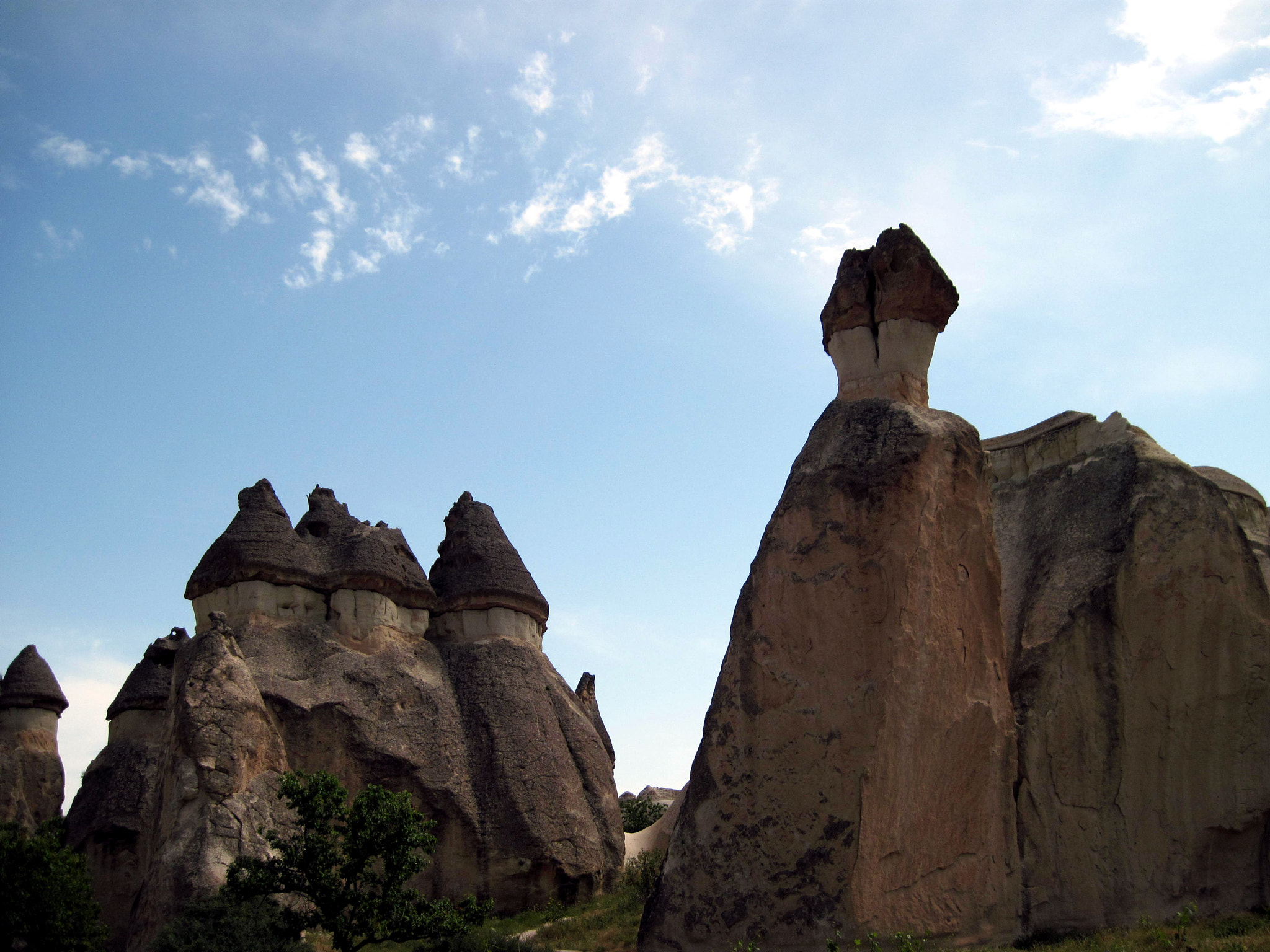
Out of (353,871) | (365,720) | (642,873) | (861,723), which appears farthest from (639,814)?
(861,723)

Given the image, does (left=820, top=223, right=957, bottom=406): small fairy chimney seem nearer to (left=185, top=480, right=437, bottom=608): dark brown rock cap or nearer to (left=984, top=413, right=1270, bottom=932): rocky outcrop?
(left=984, top=413, right=1270, bottom=932): rocky outcrop

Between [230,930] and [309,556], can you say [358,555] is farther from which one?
[230,930]

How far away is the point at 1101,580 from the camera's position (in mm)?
13016

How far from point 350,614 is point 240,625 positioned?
1747 mm

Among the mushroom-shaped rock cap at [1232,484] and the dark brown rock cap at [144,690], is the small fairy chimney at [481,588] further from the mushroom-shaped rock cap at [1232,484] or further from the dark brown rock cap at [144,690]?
the mushroom-shaped rock cap at [1232,484]

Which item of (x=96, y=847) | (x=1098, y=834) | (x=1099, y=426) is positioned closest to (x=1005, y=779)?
(x=1098, y=834)

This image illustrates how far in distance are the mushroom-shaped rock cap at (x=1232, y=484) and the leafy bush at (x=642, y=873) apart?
11.3 metres

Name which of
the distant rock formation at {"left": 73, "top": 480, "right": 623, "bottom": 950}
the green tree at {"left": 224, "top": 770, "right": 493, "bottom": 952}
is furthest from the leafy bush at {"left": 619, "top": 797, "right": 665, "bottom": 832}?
the green tree at {"left": 224, "top": 770, "right": 493, "bottom": 952}

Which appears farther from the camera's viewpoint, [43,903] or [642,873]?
[642,873]

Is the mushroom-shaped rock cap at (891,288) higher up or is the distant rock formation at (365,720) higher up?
the mushroom-shaped rock cap at (891,288)

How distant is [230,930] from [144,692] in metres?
12.7

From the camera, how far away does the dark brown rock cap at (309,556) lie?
1873 cm

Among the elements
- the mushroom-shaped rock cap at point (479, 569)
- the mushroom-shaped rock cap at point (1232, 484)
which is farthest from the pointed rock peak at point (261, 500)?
the mushroom-shaped rock cap at point (1232, 484)

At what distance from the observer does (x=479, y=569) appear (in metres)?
21.0
